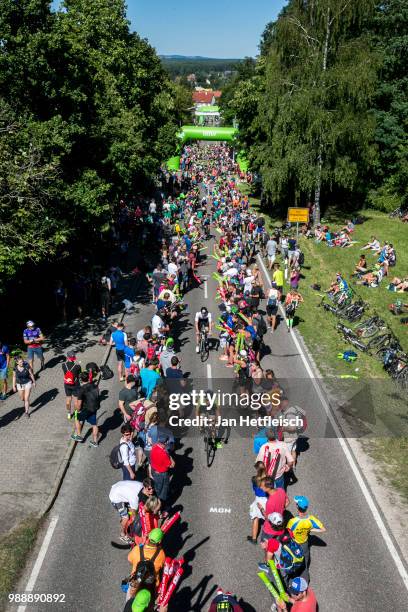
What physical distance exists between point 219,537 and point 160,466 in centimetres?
164

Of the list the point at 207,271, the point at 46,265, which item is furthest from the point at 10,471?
the point at 207,271

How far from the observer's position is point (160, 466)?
376 inches

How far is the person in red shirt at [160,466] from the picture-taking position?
9523 millimetres

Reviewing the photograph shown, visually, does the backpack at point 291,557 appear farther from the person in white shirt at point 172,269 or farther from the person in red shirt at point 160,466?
the person in white shirt at point 172,269

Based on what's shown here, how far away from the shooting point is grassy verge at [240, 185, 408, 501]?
12534 mm

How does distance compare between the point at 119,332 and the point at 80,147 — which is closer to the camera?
the point at 119,332

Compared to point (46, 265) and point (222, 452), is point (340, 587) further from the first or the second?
point (46, 265)

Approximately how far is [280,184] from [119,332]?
21.7m

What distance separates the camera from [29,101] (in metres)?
18.1

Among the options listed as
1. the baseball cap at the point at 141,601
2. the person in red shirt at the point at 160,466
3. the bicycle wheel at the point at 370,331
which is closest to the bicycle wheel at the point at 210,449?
the person in red shirt at the point at 160,466

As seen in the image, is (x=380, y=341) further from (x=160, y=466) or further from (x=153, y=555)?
(x=153, y=555)

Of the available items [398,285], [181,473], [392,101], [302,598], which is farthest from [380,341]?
[392,101]

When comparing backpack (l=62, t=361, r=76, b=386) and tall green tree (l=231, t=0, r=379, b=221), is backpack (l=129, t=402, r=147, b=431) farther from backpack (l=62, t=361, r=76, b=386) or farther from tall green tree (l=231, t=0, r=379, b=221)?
tall green tree (l=231, t=0, r=379, b=221)

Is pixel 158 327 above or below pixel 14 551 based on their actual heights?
above
